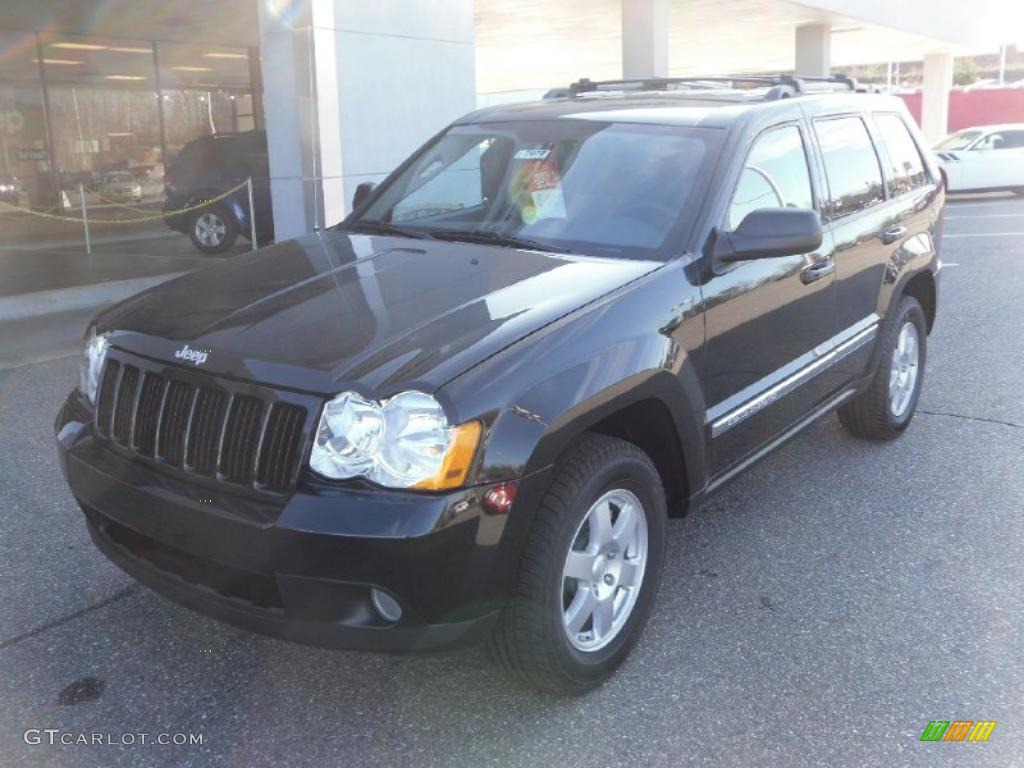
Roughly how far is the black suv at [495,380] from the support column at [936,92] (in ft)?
101

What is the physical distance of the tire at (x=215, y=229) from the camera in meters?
13.9

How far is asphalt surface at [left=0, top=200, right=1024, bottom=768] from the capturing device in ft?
9.46

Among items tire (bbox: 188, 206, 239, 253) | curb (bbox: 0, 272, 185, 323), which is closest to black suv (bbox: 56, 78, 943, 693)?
curb (bbox: 0, 272, 185, 323)

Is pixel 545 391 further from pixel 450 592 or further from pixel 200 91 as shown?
pixel 200 91

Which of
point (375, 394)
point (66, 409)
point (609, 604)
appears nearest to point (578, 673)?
point (609, 604)

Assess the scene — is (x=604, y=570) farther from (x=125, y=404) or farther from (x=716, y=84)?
(x=716, y=84)

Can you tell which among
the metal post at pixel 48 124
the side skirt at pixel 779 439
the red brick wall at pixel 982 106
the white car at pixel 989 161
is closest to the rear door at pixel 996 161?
the white car at pixel 989 161

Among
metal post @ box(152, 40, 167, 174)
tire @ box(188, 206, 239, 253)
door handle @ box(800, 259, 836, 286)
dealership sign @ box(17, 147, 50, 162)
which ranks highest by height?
metal post @ box(152, 40, 167, 174)

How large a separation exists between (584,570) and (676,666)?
557mm

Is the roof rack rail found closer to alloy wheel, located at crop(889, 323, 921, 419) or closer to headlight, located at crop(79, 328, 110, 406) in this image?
alloy wheel, located at crop(889, 323, 921, 419)

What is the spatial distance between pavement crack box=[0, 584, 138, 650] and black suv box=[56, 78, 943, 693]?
0.58 m

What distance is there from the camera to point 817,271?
421 cm

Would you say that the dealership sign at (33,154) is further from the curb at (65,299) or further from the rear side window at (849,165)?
the rear side window at (849,165)

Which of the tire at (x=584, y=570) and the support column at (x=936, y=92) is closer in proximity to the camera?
the tire at (x=584, y=570)
